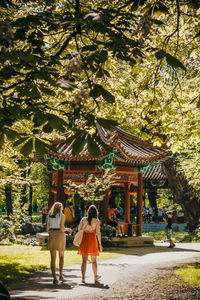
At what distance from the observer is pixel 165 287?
757cm

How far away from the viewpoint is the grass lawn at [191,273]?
8148mm

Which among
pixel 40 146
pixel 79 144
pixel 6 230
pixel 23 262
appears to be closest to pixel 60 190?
pixel 23 262

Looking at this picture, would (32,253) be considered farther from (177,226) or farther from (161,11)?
(177,226)

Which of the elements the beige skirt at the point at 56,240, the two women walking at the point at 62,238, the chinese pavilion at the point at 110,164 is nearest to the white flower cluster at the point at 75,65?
the two women walking at the point at 62,238

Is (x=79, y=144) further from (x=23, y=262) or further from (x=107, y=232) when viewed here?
(x=107, y=232)

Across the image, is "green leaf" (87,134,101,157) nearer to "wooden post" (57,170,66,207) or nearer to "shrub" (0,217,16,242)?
"shrub" (0,217,16,242)

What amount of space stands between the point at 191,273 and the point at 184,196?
1365 centimetres

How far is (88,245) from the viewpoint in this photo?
801 centimetres

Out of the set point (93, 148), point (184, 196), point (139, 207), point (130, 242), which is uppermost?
point (184, 196)

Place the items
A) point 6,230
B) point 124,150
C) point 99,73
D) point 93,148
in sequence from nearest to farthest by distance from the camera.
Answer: point 93,148 < point 99,73 < point 6,230 < point 124,150

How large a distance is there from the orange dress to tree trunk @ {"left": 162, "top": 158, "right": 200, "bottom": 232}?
48.6 ft

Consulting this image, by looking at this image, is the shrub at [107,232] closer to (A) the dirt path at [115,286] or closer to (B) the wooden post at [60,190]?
(B) the wooden post at [60,190]

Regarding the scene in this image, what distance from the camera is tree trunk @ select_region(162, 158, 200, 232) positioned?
22.5 metres

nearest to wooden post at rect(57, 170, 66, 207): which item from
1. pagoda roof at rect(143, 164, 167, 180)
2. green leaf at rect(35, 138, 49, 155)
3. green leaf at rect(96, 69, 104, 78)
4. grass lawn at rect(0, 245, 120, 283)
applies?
grass lawn at rect(0, 245, 120, 283)
